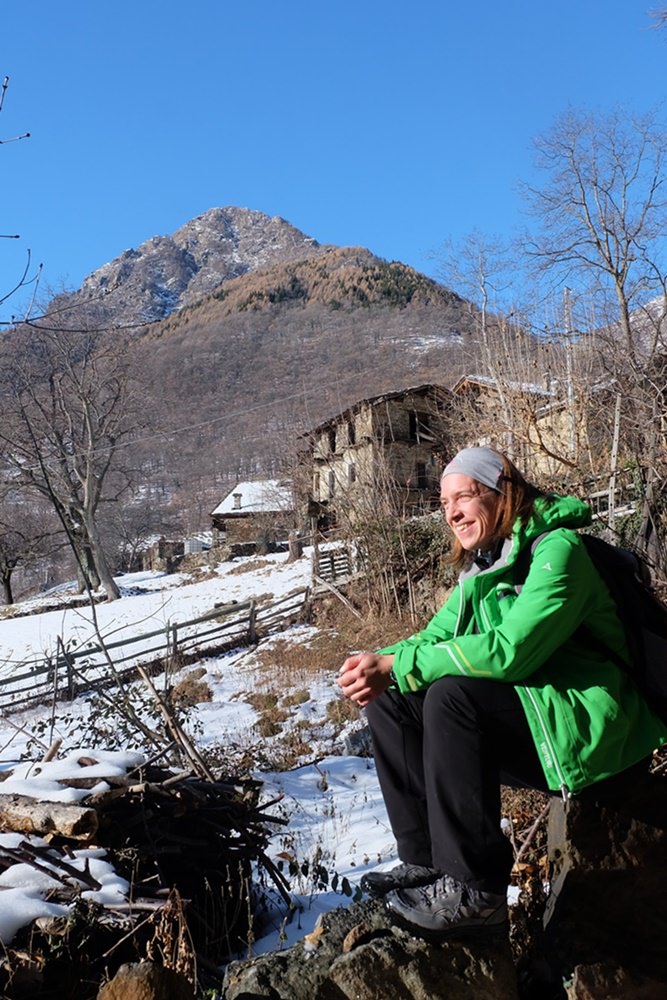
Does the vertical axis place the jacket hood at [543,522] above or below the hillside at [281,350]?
below

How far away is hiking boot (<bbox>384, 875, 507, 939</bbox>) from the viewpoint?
2.05m

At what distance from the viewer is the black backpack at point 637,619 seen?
6.93ft

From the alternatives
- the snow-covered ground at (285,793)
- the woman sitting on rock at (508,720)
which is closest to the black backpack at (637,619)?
the woman sitting on rock at (508,720)

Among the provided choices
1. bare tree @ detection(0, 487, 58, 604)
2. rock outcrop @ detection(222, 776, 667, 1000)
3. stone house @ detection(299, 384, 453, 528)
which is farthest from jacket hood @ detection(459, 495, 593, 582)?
bare tree @ detection(0, 487, 58, 604)

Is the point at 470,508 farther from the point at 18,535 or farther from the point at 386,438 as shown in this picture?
the point at 18,535

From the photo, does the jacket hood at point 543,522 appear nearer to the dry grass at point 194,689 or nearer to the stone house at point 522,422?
the stone house at point 522,422

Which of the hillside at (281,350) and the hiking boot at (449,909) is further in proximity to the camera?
the hillside at (281,350)

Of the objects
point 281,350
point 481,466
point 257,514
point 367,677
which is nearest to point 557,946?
point 367,677

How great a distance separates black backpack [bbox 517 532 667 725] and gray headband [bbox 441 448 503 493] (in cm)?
26

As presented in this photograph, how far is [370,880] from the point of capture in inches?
90.0

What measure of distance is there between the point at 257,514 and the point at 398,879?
41.0m

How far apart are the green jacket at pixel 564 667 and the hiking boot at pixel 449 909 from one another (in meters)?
0.38

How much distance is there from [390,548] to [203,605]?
955cm

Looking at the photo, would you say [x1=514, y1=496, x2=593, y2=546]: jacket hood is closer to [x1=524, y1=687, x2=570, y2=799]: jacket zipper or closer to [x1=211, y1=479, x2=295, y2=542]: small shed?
[x1=524, y1=687, x2=570, y2=799]: jacket zipper
